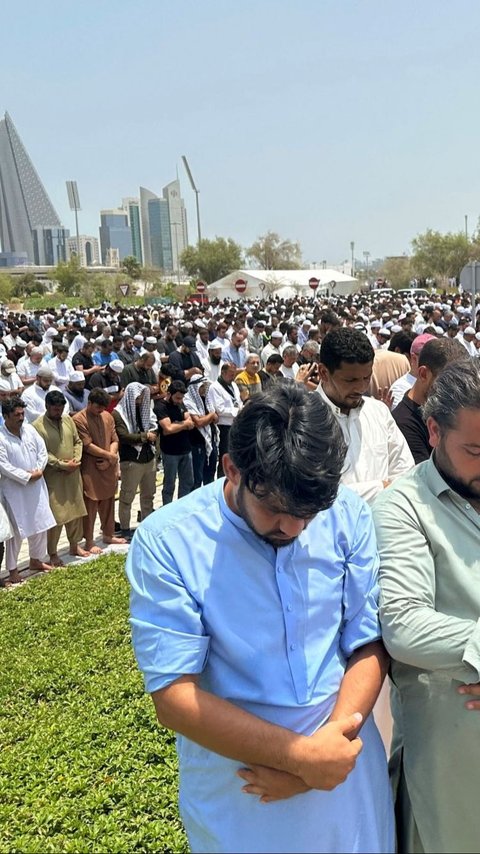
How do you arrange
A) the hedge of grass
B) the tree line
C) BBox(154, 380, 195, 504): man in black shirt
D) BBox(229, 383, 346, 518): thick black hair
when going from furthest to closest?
the tree line
BBox(154, 380, 195, 504): man in black shirt
the hedge of grass
BBox(229, 383, 346, 518): thick black hair

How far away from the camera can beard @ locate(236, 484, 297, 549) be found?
1696mm

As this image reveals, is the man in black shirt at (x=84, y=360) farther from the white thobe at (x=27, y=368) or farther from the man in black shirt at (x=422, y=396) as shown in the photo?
the man in black shirt at (x=422, y=396)

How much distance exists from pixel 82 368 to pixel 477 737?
469 inches

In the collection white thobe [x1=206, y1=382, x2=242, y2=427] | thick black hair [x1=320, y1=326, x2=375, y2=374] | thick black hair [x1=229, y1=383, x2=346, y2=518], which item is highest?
thick black hair [x1=320, y1=326, x2=375, y2=374]

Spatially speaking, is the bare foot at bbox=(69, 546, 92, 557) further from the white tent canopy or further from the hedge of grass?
the white tent canopy

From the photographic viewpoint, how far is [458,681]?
1812 mm

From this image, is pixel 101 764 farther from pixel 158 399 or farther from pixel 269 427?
pixel 158 399

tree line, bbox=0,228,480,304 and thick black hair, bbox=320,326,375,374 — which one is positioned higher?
tree line, bbox=0,228,480,304

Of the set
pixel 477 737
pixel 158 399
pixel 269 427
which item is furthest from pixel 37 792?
pixel 158 399

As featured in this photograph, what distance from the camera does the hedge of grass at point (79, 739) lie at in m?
3.47

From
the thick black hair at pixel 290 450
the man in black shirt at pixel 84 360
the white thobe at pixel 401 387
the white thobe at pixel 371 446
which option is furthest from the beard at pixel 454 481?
the man in black shirt at pixel 84 360

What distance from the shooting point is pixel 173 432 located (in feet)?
27.2

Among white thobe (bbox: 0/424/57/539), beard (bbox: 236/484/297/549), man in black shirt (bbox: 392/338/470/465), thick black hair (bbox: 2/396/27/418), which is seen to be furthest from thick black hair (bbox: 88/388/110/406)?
beard (bbox: 236/484/297/549)

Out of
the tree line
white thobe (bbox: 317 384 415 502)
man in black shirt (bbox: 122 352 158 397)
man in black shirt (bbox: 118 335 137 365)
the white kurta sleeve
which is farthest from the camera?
the tree line
